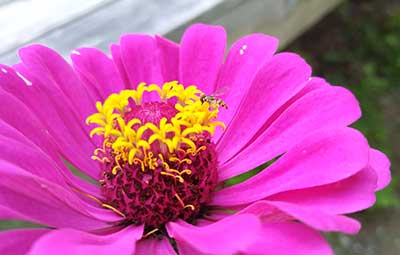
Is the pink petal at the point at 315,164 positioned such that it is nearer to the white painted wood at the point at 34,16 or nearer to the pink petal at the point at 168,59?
the pink petal at the point at 168,59

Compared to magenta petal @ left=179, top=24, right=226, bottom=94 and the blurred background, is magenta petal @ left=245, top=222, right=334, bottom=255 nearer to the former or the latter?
magenta petal @ left=179, top=24, right=226, bottom=94

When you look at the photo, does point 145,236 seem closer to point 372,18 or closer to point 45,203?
point 45,203

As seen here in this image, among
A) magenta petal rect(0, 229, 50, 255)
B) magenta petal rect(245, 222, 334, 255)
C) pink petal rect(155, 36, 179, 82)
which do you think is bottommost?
magenta petal rect(245, 222, 334, 255)

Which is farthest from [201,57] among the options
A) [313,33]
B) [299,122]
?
[313,33]

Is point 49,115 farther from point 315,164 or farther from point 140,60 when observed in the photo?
point 315,164

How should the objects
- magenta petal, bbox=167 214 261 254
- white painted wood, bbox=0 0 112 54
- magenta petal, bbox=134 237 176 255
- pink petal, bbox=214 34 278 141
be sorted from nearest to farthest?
magenta petal, bbox=167 214 261 254 → magenta petal, bbox=134 237 176 255 → pink petal, bbox=214 34 278 141 → white painted wood, bbox=0 0 112 54

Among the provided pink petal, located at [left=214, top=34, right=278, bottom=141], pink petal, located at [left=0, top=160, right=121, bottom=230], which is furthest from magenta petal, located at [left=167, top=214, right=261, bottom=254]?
pink petal, located at [left=214, top=34, right=278, bottom=141]
